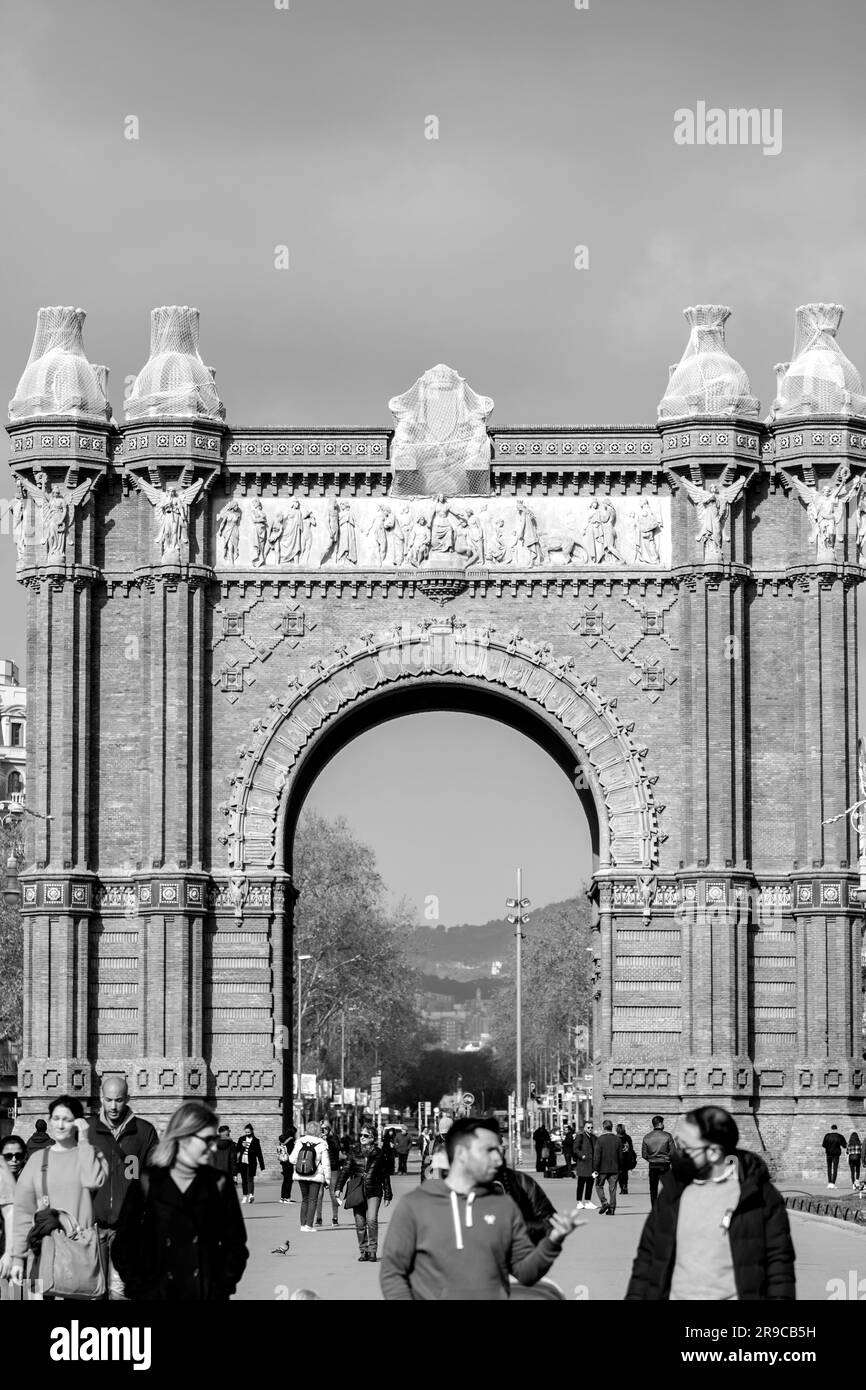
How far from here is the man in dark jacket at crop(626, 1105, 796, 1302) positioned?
13.1 m

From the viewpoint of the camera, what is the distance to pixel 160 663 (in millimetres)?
49156

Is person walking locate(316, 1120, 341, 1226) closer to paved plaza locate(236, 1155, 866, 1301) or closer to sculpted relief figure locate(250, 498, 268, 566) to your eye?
paved plaza locate(236, 1155, 866, 1301)

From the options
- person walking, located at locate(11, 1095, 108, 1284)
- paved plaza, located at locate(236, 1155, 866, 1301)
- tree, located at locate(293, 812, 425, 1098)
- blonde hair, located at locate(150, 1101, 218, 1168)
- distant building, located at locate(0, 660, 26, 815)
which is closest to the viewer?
blonde hair, located at locate(150, 1101, 218, 1168)

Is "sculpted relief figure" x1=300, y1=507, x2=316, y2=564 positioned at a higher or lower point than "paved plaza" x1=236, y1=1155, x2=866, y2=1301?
higher

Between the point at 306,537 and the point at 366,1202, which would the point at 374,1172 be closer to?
the point at 366,1202

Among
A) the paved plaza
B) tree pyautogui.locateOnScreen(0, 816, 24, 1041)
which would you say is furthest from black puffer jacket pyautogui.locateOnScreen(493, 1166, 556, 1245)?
tree pyautogui.locateOnScreen(0, 816, 24, 1041)

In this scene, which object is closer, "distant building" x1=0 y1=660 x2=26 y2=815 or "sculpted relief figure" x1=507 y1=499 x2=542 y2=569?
"sculpted relief figure" x1=507 y1=499 x2=542 y2=569

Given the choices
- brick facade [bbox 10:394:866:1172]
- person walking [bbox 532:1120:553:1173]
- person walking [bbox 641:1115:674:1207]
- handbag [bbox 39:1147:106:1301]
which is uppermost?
brick facade [bbox 10:394:866:1172]

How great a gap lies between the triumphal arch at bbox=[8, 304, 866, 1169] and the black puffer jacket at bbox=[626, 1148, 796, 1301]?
114ft

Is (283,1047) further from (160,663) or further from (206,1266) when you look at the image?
(206,1266)

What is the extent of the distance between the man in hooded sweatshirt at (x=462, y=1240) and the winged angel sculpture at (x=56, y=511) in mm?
37750
